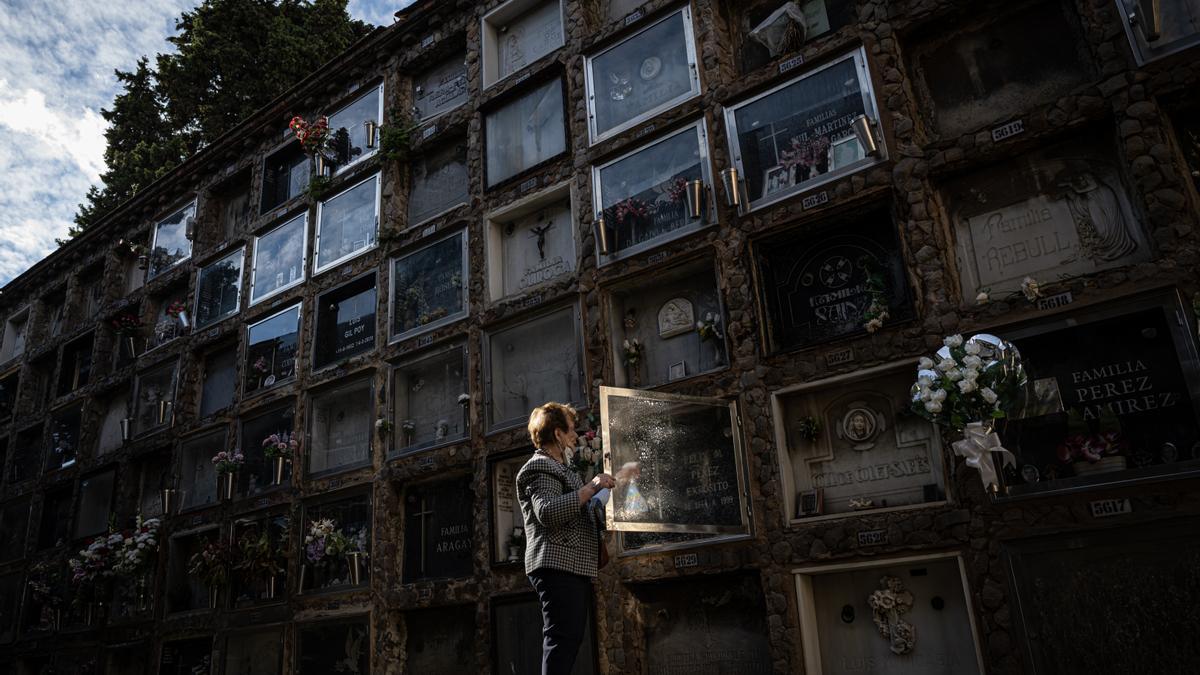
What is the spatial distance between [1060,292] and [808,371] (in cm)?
231

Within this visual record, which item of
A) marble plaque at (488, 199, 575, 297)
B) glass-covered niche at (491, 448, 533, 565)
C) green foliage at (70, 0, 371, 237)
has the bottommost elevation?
glass-covered niche at (491, 448, 533, 565)

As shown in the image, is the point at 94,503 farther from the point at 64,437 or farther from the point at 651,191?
the point at 651,191

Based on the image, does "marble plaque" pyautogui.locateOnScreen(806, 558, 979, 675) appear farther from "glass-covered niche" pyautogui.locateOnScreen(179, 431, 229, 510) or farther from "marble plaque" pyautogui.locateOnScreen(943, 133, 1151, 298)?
"glass-covered niche" pyautogui.locateOnScreen(179, 431, 229, 510)

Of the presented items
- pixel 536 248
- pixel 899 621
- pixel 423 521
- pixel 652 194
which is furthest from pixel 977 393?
pixel 423 521

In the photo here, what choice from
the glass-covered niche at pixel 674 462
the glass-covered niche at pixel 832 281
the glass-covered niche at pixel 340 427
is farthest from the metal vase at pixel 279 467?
the glass-covered niche at pixel 832 281

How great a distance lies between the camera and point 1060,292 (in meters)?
7.23

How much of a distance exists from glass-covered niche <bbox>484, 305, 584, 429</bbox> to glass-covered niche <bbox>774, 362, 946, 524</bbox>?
9.81 feet

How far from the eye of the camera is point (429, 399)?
40.8 ft

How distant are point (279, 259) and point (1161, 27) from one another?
13386 millimetres

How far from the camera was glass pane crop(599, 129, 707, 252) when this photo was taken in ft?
33.2

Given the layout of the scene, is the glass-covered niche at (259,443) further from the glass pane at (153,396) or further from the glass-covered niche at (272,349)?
the glass pane at (153,396)

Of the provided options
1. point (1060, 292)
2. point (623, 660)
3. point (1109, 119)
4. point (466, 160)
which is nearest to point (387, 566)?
point (623, 660)

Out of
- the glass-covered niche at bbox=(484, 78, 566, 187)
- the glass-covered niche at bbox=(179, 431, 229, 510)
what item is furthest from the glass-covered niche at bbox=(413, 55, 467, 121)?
the glass-covered niche at bbox=(179, 431, 229, 510)

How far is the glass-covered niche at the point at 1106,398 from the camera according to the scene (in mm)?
6594
